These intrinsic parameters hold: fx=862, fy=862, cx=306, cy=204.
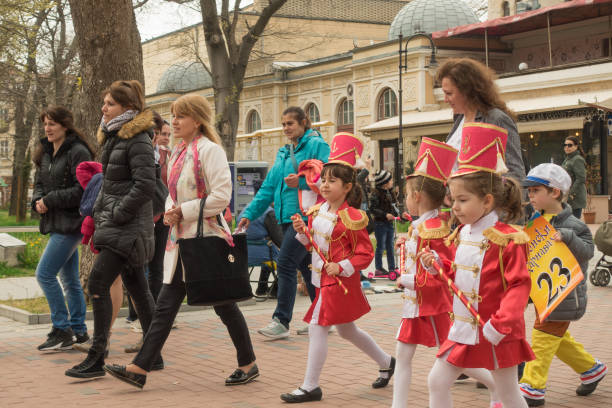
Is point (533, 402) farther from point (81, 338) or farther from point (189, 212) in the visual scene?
point (81, 338)

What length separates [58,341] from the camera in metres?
7.23

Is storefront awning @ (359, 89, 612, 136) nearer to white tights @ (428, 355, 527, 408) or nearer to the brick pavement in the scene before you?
the brick pavement

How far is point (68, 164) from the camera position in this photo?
23.8ft

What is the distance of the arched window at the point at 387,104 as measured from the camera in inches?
1619

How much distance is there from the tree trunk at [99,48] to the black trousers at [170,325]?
12.9ft

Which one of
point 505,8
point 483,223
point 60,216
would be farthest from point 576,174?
point 505,8

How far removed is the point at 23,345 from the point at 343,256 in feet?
11.3

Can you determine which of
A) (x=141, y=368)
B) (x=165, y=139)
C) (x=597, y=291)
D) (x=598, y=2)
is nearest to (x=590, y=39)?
(x=598, y=2)

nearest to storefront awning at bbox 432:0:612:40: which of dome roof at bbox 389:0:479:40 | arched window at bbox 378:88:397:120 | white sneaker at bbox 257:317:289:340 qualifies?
arched window at bbox 378:88:397:120

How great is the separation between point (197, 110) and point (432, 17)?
41.0 metres

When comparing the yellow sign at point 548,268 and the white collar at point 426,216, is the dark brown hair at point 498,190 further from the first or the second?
the yellow sign at point 548,268

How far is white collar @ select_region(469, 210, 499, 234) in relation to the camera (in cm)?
407

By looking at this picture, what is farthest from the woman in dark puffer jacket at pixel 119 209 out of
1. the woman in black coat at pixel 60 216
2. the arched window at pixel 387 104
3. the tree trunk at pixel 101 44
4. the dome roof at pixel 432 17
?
the dome roof at pixel 432 17

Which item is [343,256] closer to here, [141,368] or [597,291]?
[141,368]
